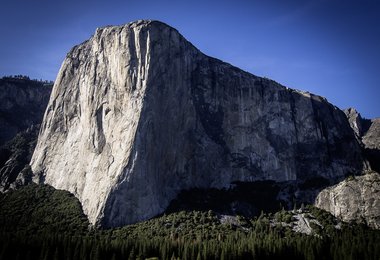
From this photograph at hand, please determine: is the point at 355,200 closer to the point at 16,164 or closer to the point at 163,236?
the point at 163,236

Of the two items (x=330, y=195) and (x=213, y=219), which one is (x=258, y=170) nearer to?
(x=330, y=195)

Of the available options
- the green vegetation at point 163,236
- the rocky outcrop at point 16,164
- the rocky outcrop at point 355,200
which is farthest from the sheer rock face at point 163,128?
the rocky outcrop at point 355,200

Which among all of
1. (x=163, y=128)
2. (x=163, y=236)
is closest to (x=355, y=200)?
(x=163, y=236)

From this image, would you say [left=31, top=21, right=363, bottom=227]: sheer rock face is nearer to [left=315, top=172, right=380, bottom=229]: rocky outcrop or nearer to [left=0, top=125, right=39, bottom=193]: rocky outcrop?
[left=0, top=125, right=39, bottom=193]: rocky outcrop

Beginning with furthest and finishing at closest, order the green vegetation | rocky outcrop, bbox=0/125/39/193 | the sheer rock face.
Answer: rocky outcrop, bbox=0/125/39/193, the sheer rock face, the green vegetation

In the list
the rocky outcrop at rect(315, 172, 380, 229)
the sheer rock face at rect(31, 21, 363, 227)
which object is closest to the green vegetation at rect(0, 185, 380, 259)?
the rocky outcrop at rect(315, 172, 380, 229)

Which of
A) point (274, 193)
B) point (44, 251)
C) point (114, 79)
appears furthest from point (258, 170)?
point (44, 251)
